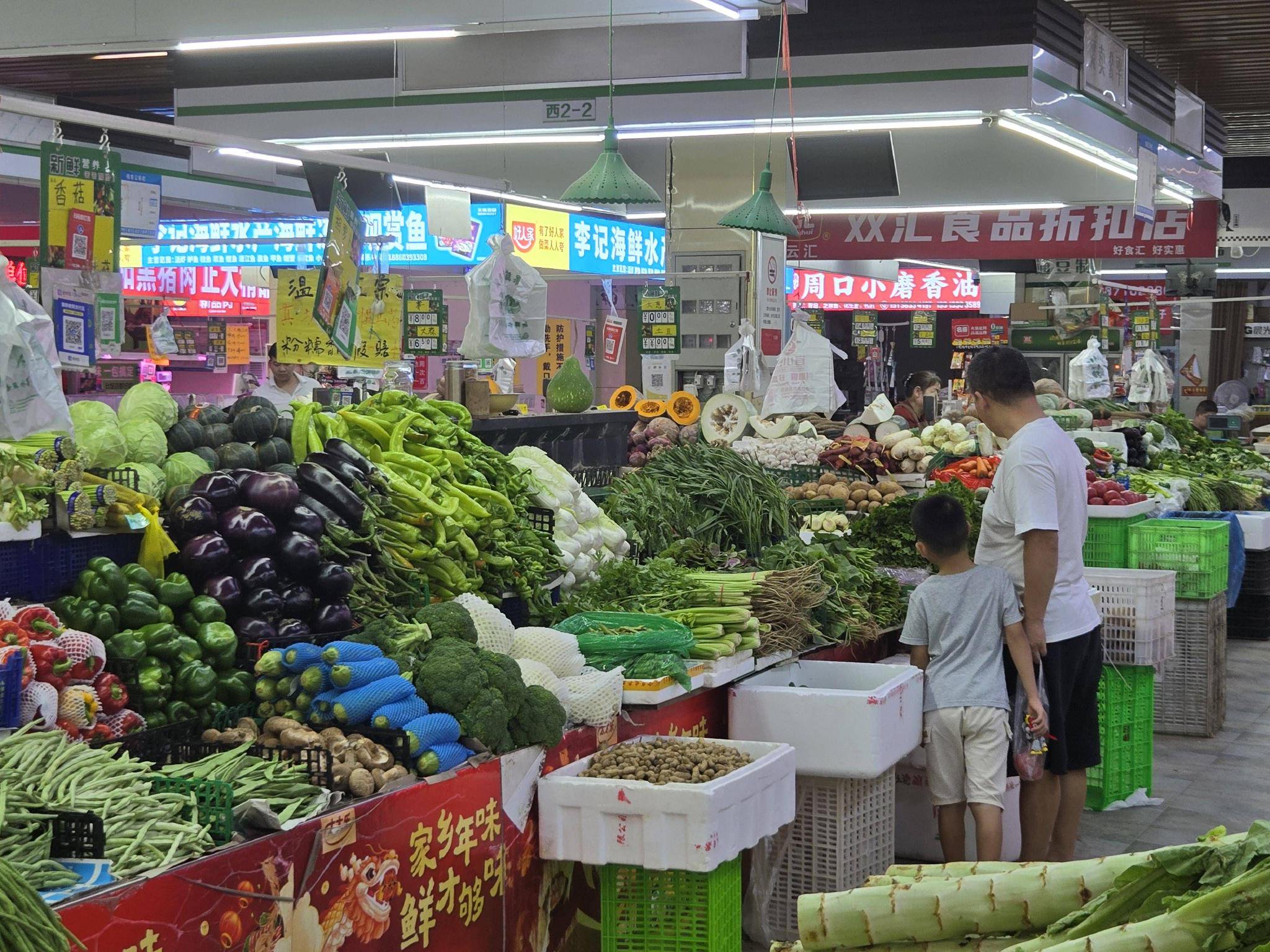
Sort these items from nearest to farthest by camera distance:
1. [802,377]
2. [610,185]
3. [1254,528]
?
[610,185], [802,377], [1254,528]

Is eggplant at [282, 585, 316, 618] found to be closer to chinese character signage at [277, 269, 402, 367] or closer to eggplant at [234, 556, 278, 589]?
eggplant at [234, 556, 278, 589]

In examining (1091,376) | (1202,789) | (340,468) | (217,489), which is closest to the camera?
(217,489)

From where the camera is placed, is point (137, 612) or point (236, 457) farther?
point (236, 457)

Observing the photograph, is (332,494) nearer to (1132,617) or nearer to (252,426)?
(252,426)

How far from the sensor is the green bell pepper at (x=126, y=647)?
11.7 feet

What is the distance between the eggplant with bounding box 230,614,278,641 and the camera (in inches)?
155

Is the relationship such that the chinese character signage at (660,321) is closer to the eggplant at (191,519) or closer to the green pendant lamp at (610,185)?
the green pendant lamp at (610,185)

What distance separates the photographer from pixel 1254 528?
988 centimetres

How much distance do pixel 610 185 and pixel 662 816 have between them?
3.40m

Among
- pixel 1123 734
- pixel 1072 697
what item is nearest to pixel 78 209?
pixel 1072 697

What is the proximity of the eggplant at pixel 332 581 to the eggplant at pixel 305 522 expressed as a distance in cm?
13

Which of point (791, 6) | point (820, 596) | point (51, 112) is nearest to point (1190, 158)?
point (791, 6)

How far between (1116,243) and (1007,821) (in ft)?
36.1

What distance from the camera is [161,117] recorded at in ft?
47.8
